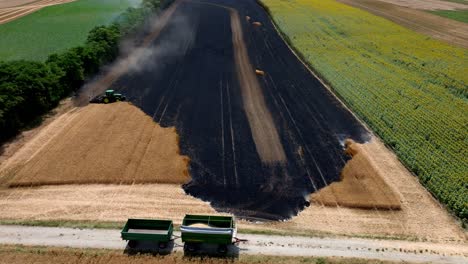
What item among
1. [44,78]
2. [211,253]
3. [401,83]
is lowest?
[211,253]

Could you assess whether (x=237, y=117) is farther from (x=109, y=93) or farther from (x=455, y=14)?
(x=455, y=14)

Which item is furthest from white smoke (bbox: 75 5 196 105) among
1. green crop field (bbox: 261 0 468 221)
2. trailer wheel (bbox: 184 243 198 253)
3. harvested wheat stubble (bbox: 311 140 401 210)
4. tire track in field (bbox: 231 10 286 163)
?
harvested wheat stubble (bbox: 311 140 401 210)

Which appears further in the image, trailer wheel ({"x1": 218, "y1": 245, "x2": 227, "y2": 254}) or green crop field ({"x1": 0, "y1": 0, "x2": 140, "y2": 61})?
green crop field ({"x1": 0, "y1": 0, "x2": 140, "y2": 61})

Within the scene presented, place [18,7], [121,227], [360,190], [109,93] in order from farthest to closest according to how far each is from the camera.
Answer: [18,7] → [109,93] → [360,190] → [121,227]

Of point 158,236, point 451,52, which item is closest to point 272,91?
point 158,236

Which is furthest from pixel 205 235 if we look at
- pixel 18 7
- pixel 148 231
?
pixel 18 7

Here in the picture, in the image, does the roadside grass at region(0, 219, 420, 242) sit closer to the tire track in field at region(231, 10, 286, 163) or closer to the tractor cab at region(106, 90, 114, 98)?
the tire track in field at region(231, 10, 286, 163)
